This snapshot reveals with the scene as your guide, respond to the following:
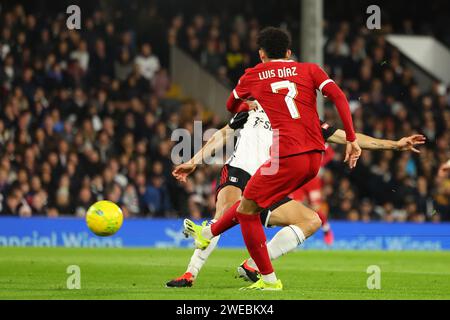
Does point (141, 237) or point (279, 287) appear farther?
point (141, 237)

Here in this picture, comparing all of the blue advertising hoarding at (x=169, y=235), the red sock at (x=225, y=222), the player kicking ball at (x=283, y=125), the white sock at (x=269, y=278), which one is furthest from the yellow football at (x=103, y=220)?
the blue advertising hoarding at (x=169, y=235)

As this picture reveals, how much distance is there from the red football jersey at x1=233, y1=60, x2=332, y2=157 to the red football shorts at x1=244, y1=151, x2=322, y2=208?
7 centimetres

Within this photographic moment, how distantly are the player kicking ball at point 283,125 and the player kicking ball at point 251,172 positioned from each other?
0.68 m

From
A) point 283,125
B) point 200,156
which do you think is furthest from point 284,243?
point 283,125

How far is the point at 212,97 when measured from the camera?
22.4m

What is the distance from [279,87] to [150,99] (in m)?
12.1

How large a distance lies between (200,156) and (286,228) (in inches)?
41.3

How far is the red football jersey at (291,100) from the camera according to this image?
28.0 feet

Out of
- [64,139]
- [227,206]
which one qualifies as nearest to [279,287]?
[227,206]

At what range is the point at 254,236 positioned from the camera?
8680 mm

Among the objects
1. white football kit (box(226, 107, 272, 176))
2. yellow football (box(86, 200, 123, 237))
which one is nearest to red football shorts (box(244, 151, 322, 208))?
white football kit (box(226, 107, 272, 176))

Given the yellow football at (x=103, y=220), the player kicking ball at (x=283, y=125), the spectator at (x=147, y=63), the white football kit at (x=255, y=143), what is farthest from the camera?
the spectator at (x=147, y=63)

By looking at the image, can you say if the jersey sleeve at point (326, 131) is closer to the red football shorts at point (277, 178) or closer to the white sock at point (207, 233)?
the red football shorts at point (277, 178)
